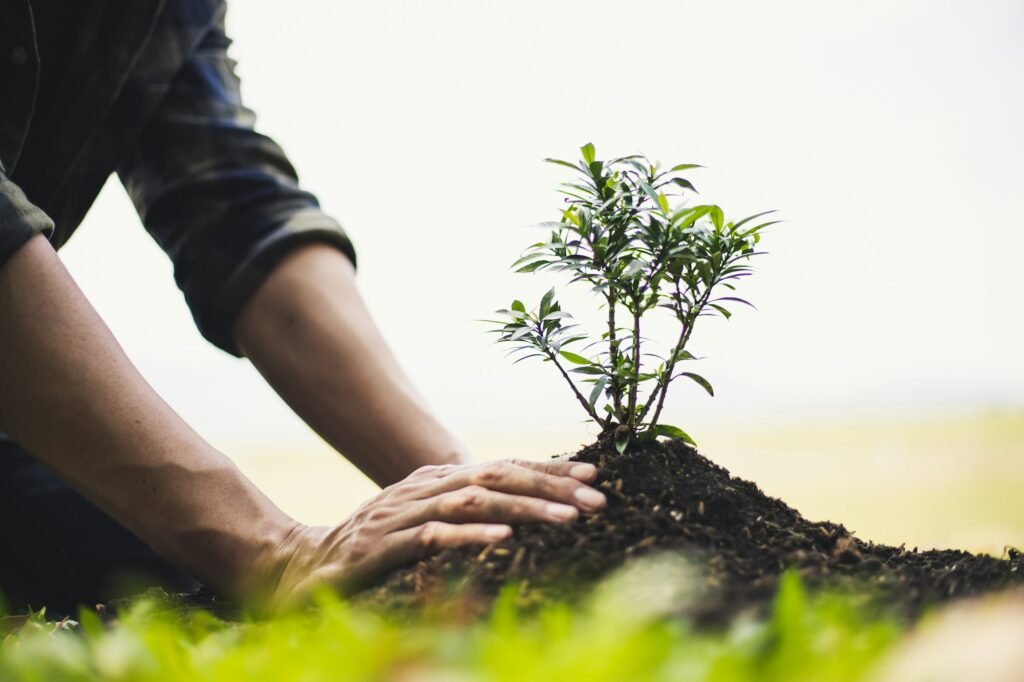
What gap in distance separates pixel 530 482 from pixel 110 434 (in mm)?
825

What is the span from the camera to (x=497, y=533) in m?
1.40

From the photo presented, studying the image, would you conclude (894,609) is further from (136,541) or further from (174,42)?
(174,42)

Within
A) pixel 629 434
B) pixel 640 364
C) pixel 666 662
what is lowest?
pixel 666 662

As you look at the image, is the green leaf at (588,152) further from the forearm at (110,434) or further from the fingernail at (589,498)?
the forearm at (110,434)

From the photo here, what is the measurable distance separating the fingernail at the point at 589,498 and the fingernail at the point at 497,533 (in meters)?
0.14

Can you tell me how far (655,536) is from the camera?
1.36 m

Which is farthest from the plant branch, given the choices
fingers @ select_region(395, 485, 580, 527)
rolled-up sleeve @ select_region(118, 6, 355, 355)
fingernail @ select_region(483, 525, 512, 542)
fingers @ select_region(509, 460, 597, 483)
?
rolled-up sleeve @ select_region(118, 6, 355, 355)

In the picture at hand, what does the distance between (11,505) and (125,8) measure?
59.6 inches

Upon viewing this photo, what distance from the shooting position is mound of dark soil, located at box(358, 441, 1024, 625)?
1.23 meters

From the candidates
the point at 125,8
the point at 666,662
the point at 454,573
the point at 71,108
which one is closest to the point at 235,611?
the point at 454,573

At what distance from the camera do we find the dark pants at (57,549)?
236cm

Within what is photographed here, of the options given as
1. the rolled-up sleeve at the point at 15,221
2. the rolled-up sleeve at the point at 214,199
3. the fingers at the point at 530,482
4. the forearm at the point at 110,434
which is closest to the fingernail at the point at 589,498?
the fingers at the point at 530,482

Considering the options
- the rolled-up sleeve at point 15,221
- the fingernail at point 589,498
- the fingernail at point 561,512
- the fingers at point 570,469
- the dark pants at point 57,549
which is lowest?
the dark pants at point 57,549

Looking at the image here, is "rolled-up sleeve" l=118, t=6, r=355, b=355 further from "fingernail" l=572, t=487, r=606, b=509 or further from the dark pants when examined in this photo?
"fingernail" l=572, t=487, r=606, b=509
